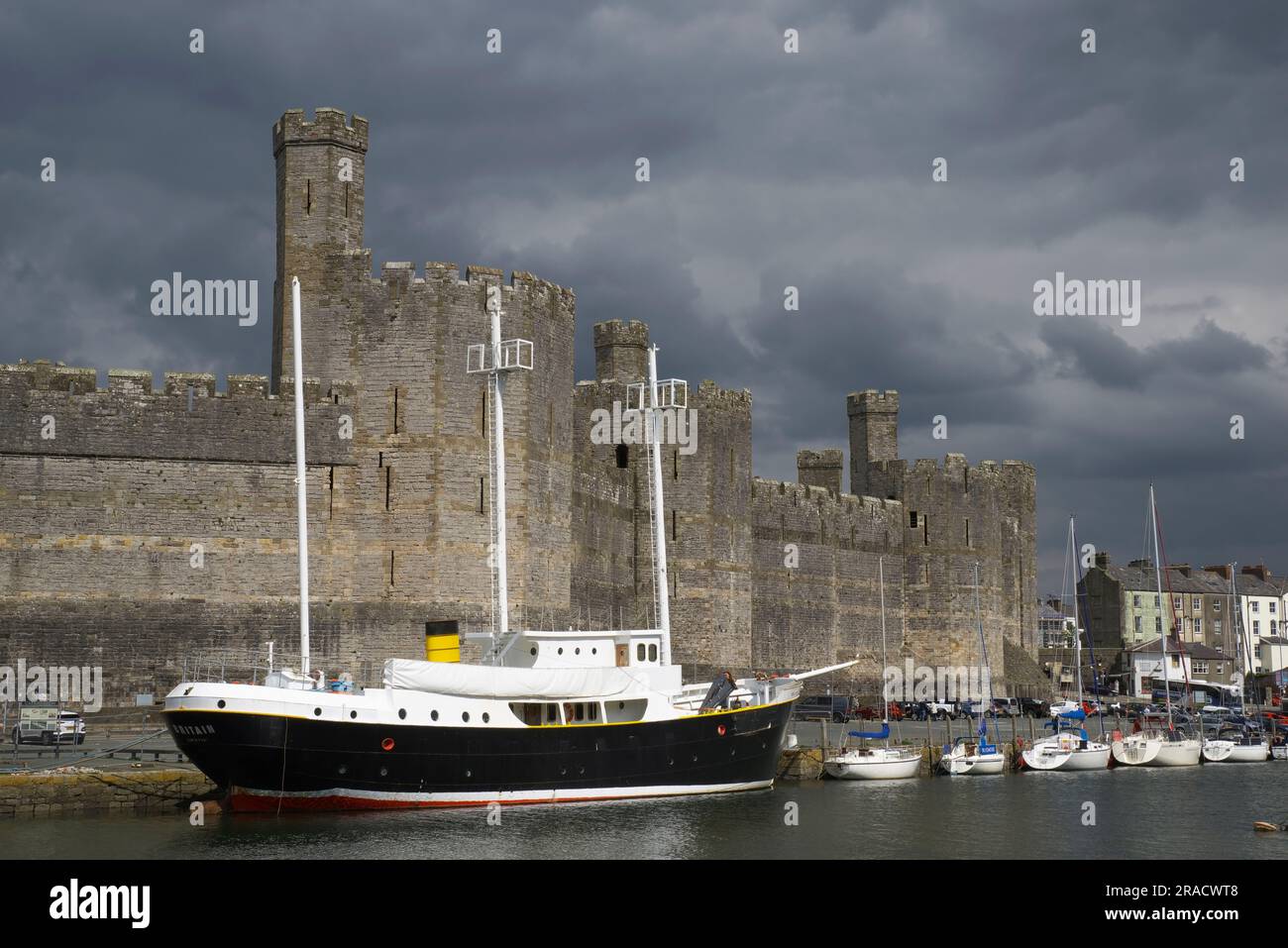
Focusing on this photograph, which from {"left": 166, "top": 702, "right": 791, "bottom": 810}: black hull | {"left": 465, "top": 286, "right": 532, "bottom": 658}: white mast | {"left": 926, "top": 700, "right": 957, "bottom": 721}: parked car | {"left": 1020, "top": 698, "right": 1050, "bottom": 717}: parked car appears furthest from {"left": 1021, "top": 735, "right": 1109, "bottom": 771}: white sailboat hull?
{"left": 1020, "top": 698, "right": 1050, "bottom": 717}: parked car

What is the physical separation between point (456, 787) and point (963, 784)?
52.4 feet

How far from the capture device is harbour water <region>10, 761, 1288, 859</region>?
27312 mm

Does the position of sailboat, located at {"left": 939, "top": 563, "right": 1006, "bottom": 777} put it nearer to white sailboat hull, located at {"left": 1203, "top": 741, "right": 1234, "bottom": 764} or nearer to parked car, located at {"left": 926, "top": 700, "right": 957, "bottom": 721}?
white sailboat hull, located at {"left": 1203, "top": 741, "right": 1234, "bottom": 764}

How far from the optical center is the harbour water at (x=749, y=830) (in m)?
27.3

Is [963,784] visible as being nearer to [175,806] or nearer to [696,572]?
[696,572]

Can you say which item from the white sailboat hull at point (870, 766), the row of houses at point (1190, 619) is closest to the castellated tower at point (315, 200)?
the white sailboat hull at point (870, 766)

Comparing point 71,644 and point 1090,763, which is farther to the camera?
point 1090,763

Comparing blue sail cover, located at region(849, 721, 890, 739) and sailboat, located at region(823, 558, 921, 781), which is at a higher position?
blue sail cover, located at region(849, 721, 890, 739)

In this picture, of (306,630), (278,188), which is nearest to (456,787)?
(306,630)

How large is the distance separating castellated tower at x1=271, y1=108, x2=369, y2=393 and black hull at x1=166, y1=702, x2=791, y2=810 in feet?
46.9

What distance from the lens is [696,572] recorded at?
56.9m

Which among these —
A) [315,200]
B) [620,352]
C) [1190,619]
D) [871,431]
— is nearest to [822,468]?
[871,431]

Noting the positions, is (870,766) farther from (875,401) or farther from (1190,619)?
(1190,619)

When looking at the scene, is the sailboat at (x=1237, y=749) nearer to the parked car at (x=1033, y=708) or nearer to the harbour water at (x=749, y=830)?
the parked car at (x=1033, y=708)
